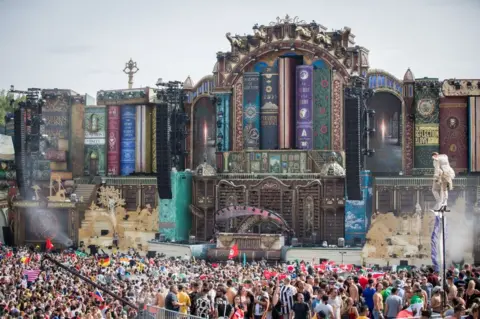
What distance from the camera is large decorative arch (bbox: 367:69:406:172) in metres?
49.2

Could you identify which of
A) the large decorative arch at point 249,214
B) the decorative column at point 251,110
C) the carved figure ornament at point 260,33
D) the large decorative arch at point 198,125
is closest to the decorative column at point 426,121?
the large decorative arch at point 249,214

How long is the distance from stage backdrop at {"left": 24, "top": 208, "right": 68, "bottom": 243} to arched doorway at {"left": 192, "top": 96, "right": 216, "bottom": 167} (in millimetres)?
8521

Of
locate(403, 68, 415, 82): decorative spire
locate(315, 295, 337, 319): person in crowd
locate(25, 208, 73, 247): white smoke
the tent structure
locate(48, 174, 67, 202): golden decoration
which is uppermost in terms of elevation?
locate(403, 68, 415, 82): decorative spire

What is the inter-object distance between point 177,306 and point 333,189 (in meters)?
30.3

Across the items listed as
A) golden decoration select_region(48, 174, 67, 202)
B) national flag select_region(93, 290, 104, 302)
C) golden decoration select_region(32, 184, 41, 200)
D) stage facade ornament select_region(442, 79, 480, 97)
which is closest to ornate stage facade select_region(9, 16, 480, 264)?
stage facade ornament select_region(442, 79, 480, 97)

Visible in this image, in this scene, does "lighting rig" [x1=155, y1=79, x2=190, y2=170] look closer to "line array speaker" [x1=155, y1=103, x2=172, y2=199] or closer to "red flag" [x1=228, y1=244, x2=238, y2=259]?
"line array speaker" [x1=155, y1=103, x2=172, y2=199]

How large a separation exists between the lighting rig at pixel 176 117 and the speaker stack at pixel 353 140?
10005 mm

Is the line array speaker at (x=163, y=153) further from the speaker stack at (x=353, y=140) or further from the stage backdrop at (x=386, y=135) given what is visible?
the stage backdrop at (x=386, y=135)

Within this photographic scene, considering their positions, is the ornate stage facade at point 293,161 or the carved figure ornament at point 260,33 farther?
the carved figure ornament at point 260,33

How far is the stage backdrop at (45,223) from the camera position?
174 ft

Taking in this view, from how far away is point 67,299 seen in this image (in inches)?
1001

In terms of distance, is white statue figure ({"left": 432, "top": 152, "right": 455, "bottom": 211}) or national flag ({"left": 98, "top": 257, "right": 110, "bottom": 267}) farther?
national flag ({"left": 98, "top": 257, "right": 110, "bottom": 267})

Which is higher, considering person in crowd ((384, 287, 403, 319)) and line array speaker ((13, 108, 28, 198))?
line array speaker ((13, 108, 28, 198))

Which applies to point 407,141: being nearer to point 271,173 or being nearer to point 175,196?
point 271,173
